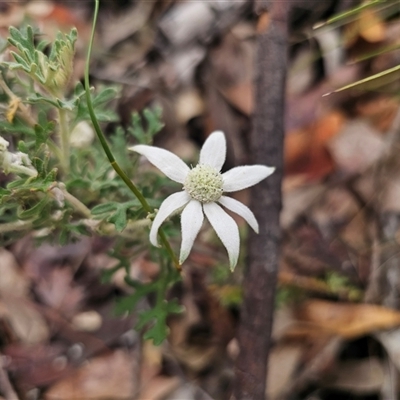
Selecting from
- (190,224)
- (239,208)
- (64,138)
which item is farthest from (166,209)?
(64,138)

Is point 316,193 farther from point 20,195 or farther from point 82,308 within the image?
point 20,195

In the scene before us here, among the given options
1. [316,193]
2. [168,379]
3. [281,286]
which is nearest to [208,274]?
[281,286]

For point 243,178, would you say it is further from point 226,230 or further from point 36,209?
point 36,209

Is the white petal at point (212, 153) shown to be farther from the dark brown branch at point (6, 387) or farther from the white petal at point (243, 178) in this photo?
the dark brown branch at point (6, 387)

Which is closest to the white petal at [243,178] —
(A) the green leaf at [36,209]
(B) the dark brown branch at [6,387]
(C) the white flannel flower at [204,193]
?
(C) the white flannel flower at [204,193]

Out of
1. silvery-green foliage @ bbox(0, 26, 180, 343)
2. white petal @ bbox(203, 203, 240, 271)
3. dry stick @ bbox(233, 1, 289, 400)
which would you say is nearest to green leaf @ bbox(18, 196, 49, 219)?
silvery-green foliage @ bbox(0, 26, 180, 343)

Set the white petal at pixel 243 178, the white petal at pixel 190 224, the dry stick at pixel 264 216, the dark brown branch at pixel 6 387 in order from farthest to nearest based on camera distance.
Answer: the dark brown branch at pixel 6 387
the dry stick at pixel 264 216
the white petal at pixel 243 178
the white petal at pixel 190 224
